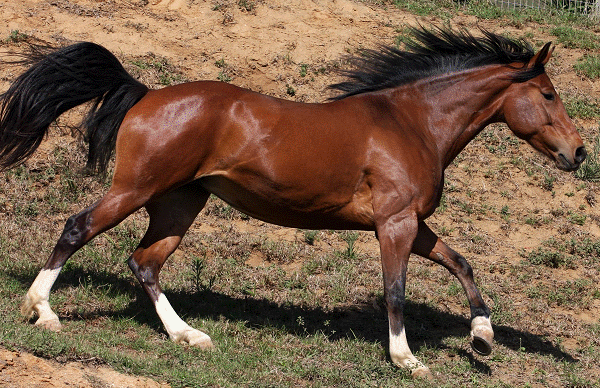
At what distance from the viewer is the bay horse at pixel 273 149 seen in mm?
5289

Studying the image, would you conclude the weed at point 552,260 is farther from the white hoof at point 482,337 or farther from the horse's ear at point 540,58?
the horse's ear at point 540,58

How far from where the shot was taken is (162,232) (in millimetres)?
5883

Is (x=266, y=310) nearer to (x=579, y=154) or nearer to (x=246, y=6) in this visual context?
(x=579, y=154)

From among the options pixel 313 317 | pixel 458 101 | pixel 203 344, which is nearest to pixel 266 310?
pixel 313 317

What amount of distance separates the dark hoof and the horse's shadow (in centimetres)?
22

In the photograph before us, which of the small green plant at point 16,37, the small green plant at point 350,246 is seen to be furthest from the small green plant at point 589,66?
the small green plant at point 16,37

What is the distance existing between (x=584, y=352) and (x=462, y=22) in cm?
768

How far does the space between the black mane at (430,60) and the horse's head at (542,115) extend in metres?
0.10

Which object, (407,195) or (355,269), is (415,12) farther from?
(407,195)

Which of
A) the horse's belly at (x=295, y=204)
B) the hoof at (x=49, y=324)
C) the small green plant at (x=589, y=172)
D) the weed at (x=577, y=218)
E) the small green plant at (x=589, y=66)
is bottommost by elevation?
the weed at (x=577, y=218)

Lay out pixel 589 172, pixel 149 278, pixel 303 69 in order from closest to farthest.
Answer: pixel 149 278
pixel 589 172
pixel 303 69

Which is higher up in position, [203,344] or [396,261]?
[396,261]

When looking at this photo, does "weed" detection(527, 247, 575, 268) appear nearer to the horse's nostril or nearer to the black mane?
the horse's nostril

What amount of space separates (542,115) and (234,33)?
6420mm
